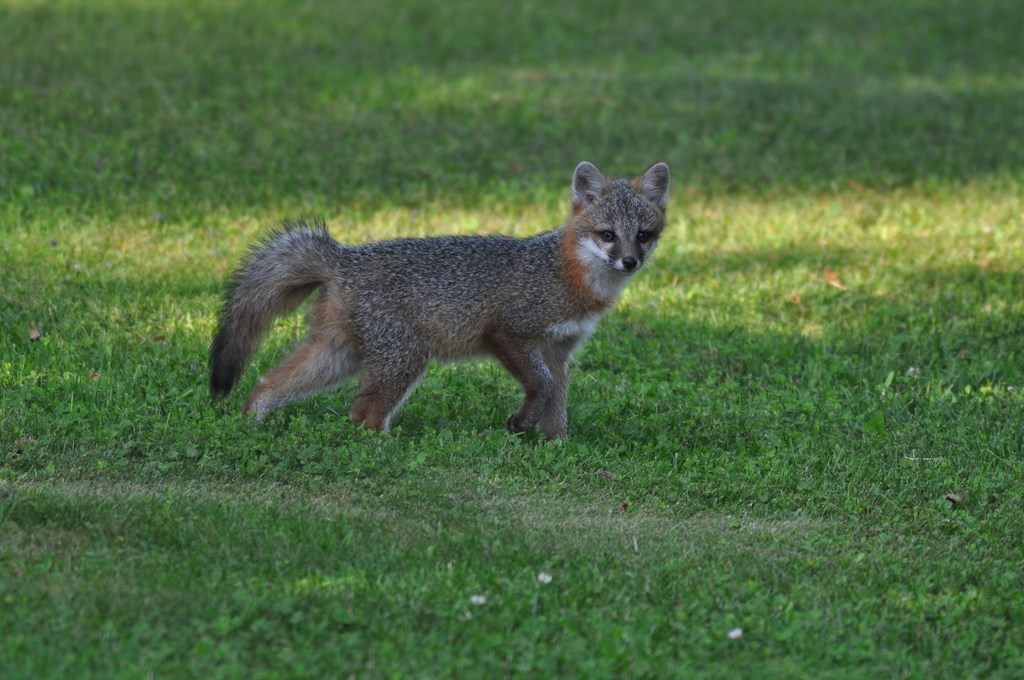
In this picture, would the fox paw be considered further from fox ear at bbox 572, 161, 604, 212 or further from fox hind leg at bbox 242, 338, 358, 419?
fox ear at bbox 572, 161, 604, 212

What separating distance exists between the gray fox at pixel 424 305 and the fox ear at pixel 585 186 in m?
0.12

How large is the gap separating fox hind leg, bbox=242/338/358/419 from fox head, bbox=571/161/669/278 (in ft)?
4.90

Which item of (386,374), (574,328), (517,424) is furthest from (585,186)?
(386,374)

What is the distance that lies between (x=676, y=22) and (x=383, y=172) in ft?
23.9

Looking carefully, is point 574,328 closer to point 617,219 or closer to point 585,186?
point 617,219

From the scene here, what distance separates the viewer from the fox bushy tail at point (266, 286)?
24.6ft

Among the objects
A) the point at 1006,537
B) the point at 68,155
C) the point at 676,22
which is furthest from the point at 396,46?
the point at 1006,537

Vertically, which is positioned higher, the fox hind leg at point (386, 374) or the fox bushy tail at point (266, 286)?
the fox bushy tail at point (266, 286)

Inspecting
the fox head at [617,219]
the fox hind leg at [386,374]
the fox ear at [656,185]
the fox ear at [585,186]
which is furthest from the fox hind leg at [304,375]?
the fox ear at [656,185]

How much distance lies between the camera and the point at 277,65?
1527cm

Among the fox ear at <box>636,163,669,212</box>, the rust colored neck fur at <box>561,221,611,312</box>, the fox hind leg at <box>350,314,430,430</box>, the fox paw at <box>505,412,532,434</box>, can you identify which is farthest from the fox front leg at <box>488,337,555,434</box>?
the fox ear at <box>636,163,669,212</box>

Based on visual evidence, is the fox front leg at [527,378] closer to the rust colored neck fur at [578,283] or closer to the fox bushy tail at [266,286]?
the rust colored neck fur at [578,283]

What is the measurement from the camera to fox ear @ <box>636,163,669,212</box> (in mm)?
8281

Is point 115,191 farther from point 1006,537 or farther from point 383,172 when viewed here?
point 1006,537
